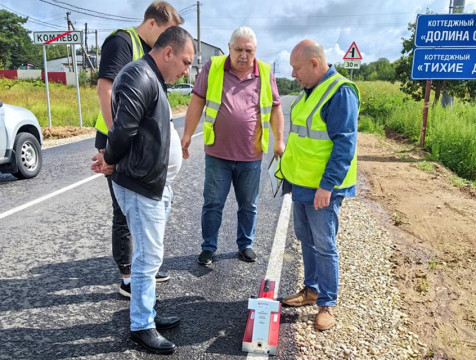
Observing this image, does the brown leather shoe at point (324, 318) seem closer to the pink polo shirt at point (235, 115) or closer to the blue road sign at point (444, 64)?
the pink polo shirt at point (235, 115)

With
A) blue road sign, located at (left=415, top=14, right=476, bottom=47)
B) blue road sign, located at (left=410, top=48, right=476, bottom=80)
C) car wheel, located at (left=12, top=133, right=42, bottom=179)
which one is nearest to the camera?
car wheel, located at (left=12, top=133, right=42, bottom=179)

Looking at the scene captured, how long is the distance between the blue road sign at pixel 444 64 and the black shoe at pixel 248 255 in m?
7.42

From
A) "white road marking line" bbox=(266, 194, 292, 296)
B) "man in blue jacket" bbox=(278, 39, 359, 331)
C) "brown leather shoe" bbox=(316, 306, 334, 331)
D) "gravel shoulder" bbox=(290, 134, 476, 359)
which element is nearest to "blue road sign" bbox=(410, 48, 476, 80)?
"gravel shoulder" bbox=(290, 134, 476, 359)

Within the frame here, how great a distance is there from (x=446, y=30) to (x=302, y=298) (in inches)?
326

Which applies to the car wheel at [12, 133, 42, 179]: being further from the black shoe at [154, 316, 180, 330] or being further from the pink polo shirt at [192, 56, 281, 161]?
the black shoe at [154, 316, 180, 330]

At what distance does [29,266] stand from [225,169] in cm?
198

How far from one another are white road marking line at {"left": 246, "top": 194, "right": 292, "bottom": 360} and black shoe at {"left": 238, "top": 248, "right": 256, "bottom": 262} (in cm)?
17

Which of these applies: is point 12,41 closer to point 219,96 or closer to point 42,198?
point 42,198

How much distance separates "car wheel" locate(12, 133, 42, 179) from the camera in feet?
22.3

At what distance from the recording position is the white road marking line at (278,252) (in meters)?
3.36

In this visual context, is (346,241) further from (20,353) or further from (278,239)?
(20,353)

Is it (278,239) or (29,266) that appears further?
(278,239)

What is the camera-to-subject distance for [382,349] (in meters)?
2.62

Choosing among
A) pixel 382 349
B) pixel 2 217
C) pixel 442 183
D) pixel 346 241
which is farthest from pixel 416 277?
pixel 2 217
